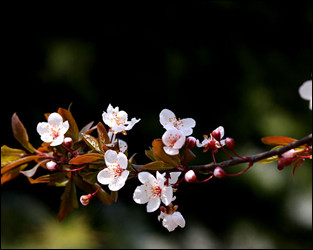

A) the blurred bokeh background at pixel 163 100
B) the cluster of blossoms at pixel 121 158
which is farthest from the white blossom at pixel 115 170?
the blurred bokeh background at pixel 163 100

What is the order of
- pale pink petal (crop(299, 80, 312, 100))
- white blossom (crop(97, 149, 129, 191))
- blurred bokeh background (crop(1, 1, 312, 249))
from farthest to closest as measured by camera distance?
blurred bokeh background (crop(1, 1, 312, 249)), white blossom (crop(97, 149, 129, 191)), pale pink petal (crop(299, 80, 312, 100))

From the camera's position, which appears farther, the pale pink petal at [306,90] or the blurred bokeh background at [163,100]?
the blurred bokeh background at [163,100]

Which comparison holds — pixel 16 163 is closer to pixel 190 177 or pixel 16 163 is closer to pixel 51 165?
pixel 51 165

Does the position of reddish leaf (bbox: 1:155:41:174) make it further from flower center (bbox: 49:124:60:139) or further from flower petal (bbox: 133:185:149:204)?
flower petal (bbox: 133:185:149:204)

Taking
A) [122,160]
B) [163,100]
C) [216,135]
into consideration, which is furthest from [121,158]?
[163,100]

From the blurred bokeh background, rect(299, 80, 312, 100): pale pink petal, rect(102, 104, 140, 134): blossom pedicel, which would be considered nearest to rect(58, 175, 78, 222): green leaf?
rect(102, 104, 140, 134): blossom pedicel

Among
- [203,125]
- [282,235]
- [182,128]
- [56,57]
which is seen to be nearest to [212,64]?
[203,125]

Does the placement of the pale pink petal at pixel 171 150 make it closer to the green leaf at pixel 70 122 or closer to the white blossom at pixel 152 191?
the white blossom at pixel 152 191
